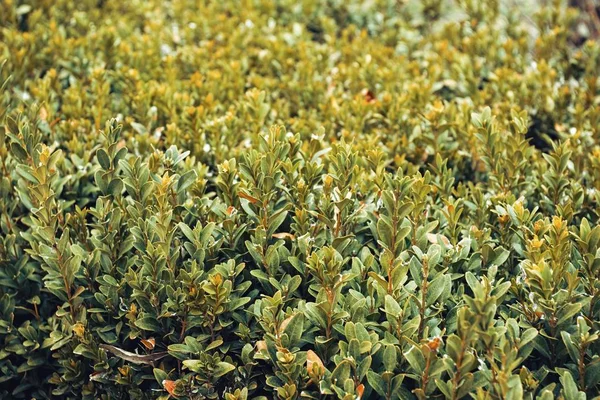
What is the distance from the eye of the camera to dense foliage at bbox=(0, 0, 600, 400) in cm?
243

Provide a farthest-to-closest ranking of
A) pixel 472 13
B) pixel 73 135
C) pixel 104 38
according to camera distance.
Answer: pixel 472 13
pixel 104 38
pixel 73 135

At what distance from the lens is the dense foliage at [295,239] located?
2428mm

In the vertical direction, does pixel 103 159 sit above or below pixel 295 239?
above

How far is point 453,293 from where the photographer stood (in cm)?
273

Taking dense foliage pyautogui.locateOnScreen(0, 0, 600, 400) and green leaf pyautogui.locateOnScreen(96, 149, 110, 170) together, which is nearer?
dense foliage pyautogui.locateOnScreen(0, 0, 600, 400)

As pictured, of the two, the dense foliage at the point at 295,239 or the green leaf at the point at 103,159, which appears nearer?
the dense foliage at the point at 295,239

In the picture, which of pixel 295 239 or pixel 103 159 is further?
pixel 103 159

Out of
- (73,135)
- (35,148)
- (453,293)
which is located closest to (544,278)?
(453,293)

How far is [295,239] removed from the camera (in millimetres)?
2869

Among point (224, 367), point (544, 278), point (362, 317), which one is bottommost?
point (224, 367)

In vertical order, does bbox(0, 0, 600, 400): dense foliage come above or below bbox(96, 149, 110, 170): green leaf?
below

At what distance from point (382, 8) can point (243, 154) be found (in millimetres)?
3093

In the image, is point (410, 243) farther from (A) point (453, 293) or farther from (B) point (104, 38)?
(B) point (104, 38)

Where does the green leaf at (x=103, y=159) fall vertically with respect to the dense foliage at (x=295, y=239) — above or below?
above
